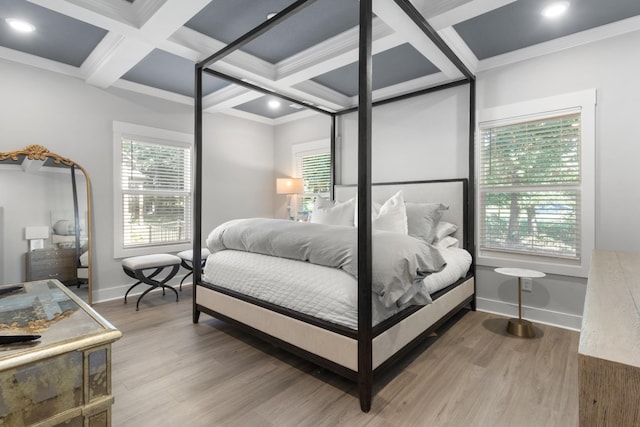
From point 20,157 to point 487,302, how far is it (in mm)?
4964

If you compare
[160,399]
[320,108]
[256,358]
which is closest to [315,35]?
[320,108]

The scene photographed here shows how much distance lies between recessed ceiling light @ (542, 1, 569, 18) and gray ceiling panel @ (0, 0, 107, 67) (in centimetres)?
361

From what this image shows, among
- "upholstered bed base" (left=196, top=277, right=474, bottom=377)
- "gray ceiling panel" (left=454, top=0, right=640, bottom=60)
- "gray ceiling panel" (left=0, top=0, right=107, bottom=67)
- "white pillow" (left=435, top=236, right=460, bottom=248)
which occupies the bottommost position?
"upholstered bed base" (left=196, top=277, right=474, bottom=377)

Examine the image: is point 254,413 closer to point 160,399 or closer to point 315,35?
point 160,399

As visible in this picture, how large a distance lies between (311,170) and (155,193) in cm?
227

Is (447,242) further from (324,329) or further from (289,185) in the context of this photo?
(289,185)

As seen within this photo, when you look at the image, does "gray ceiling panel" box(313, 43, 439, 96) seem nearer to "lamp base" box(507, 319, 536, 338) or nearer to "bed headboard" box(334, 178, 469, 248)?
"bed headboard" box(334, 178, 469, 248)

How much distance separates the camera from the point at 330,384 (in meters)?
2.01

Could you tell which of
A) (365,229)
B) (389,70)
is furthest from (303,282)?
(389,70)

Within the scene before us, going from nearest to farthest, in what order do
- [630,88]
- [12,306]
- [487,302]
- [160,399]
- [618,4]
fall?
[12,306] < [160,399] < [618,4] < [630,88] < [487,302]

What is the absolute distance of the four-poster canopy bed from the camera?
1.75 meters

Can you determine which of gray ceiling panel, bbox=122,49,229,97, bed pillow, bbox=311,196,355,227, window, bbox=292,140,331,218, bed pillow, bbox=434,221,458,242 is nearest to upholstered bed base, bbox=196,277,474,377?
bed pillow, bbox=434,221,458,242

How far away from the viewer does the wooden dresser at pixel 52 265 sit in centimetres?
320

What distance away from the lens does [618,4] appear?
7.65 ft
